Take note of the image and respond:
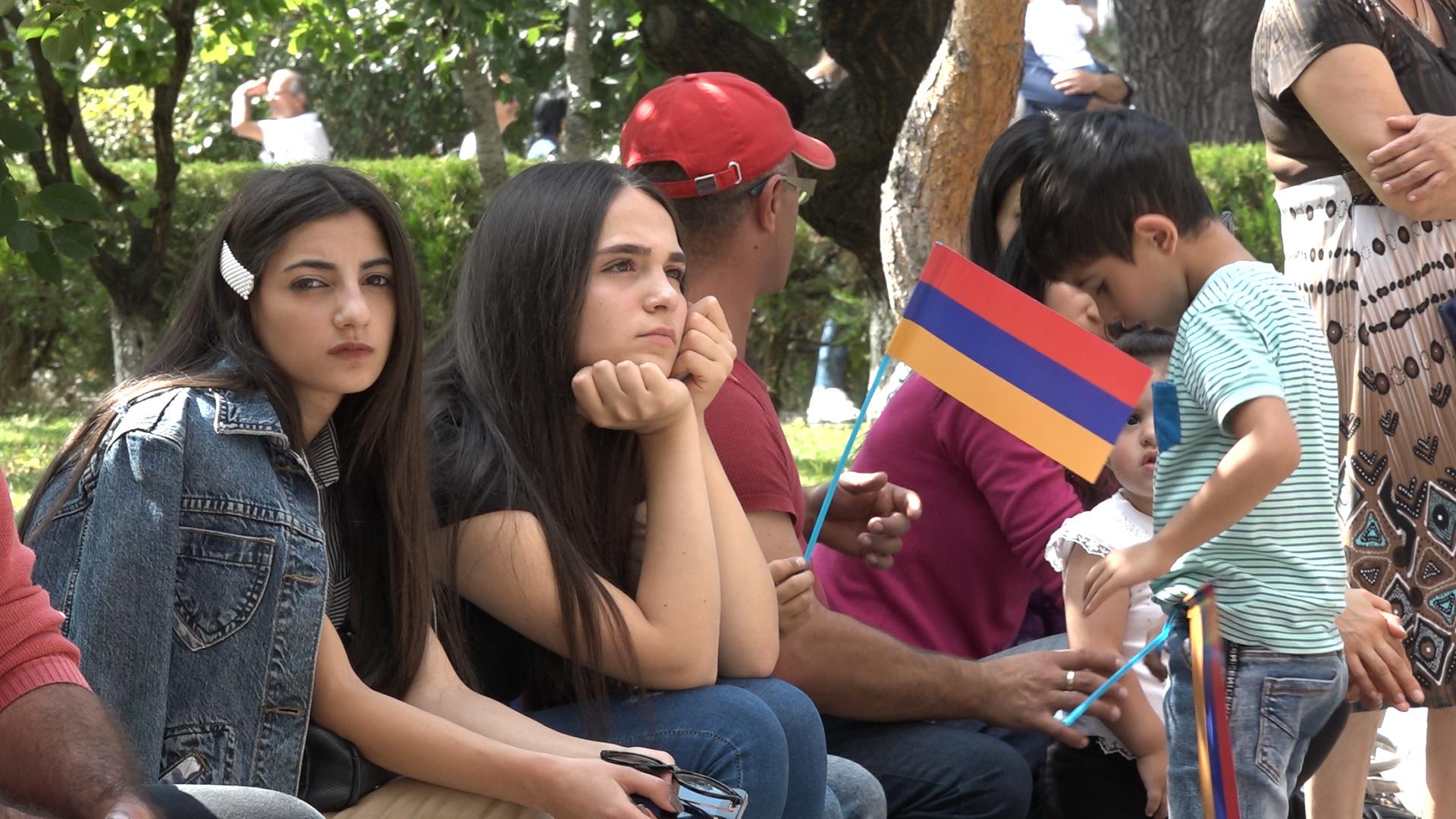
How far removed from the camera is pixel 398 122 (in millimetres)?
16875

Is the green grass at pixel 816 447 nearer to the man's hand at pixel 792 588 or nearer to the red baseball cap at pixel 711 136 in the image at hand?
the red baseball cap at pixel 711 136

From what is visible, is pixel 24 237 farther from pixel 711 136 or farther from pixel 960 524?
pixel 960 524

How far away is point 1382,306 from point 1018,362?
3.12ft

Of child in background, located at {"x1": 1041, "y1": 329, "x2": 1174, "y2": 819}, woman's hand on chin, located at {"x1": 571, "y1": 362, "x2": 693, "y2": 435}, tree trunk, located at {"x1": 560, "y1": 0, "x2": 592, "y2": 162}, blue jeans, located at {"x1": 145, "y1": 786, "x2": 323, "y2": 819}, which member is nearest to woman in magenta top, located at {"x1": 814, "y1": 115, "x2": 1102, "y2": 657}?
child in background, located at {"x1": 1041, "y1": 329, "x2": 1174, "y2": 819}

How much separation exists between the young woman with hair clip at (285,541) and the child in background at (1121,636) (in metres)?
1.12

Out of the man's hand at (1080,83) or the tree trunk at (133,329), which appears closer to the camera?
the tree trunk at (133,329)

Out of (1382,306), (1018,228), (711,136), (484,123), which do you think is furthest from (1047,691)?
(484,123)

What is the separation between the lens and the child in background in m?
3.17

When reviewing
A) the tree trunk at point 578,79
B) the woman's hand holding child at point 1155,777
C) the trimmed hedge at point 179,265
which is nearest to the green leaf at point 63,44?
the woman's hand holding child at point 1155,777

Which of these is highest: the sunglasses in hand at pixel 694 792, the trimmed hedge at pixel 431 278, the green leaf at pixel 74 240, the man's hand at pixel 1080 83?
the man's hand at pixel 1080 83

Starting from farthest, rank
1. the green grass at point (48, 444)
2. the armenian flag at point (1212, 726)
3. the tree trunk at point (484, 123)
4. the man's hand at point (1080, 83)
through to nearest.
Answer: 1. the man's hand at point (1080, 83)
2. the green grass at point (48, 444)
3. the tree trunk at point (484, 123)
4. the armenian flag at point (1212, 726)

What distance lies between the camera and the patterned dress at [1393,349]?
3.41 metres

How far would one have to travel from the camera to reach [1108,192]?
298 centimetres

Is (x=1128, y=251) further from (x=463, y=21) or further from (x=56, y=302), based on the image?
(x=56, y=302)
